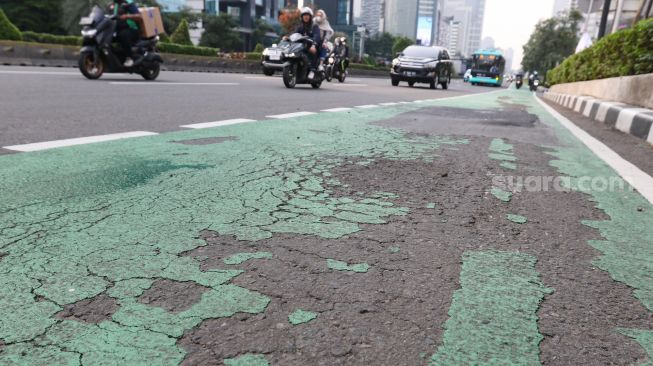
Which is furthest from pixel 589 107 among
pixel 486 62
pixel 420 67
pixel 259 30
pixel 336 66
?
pixel 259 30

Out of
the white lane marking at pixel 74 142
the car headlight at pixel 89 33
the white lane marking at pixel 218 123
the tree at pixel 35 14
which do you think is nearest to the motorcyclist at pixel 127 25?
the car headlight at pixel 89 33

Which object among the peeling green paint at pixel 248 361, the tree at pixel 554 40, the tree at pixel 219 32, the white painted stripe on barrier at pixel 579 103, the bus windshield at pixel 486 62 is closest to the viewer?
the peeling green paint at pixel 248 361

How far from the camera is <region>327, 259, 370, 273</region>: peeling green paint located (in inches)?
61.5

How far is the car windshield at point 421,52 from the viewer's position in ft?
65.4

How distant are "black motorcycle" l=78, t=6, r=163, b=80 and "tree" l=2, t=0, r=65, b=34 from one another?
44.6 metres

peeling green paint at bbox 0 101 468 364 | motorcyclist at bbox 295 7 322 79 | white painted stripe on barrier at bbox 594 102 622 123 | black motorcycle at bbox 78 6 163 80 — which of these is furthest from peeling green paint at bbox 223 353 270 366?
motorcyclist at bbox 295 7 322 79

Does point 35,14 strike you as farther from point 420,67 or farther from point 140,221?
point 140,221

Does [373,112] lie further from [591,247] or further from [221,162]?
[591,247]

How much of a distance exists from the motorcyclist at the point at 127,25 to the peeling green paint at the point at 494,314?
399 inches

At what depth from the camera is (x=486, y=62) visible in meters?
41.8

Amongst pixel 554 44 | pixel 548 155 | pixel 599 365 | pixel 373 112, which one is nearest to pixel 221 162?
pixel 599 365

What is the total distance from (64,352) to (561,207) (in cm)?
216

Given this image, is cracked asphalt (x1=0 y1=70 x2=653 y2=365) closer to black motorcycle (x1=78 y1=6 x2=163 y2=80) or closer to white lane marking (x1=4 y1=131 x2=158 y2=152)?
white lane marking (x1=4 y1=131 x2=158 y2=152)

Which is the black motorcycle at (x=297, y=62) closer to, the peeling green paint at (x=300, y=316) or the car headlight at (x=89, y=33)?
the car headlight at (x=89, y=33)
